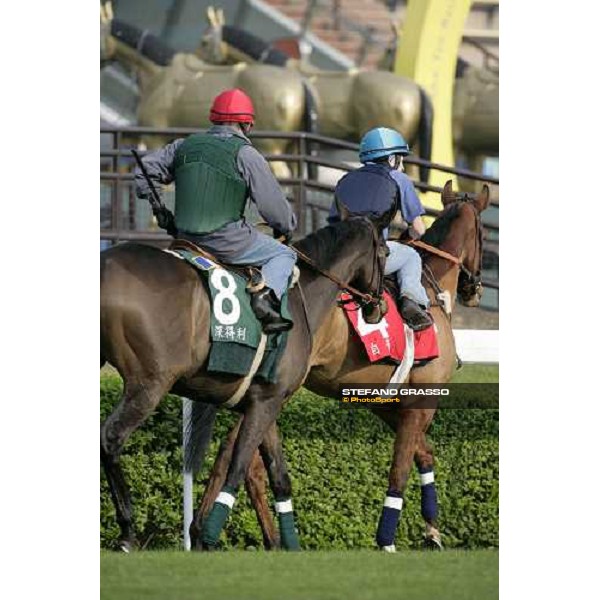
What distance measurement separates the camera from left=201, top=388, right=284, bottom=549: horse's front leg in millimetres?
10141

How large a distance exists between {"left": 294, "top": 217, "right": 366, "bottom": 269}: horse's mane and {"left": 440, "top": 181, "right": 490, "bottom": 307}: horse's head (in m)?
1.45

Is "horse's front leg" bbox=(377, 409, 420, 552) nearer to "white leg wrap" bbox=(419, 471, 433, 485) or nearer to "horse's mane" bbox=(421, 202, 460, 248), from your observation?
"white leg wrap" bbox=(419, 471, 433, 485)

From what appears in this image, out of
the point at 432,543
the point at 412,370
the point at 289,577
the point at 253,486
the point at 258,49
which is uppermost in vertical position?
the point at 258,49

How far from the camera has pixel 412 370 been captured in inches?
456

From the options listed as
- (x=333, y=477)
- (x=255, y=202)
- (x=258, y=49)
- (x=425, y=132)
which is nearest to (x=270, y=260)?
(x=255, y=202)

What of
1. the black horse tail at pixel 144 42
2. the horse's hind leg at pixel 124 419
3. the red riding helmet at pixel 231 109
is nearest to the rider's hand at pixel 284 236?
the red riding helmet at pixel 231 109

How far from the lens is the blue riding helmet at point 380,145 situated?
11695 millimetres

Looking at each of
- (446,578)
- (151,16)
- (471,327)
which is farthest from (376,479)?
(151,16)

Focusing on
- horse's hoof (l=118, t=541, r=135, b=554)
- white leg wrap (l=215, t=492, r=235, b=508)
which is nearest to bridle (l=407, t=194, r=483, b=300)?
white leg wrap (l=215, t=492, r=235, b=508)

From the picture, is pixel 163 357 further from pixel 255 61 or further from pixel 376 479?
pixel 255 61

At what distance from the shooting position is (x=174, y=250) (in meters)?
10.1

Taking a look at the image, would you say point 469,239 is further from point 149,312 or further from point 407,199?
point 149,312

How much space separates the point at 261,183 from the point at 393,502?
215 centimetres
